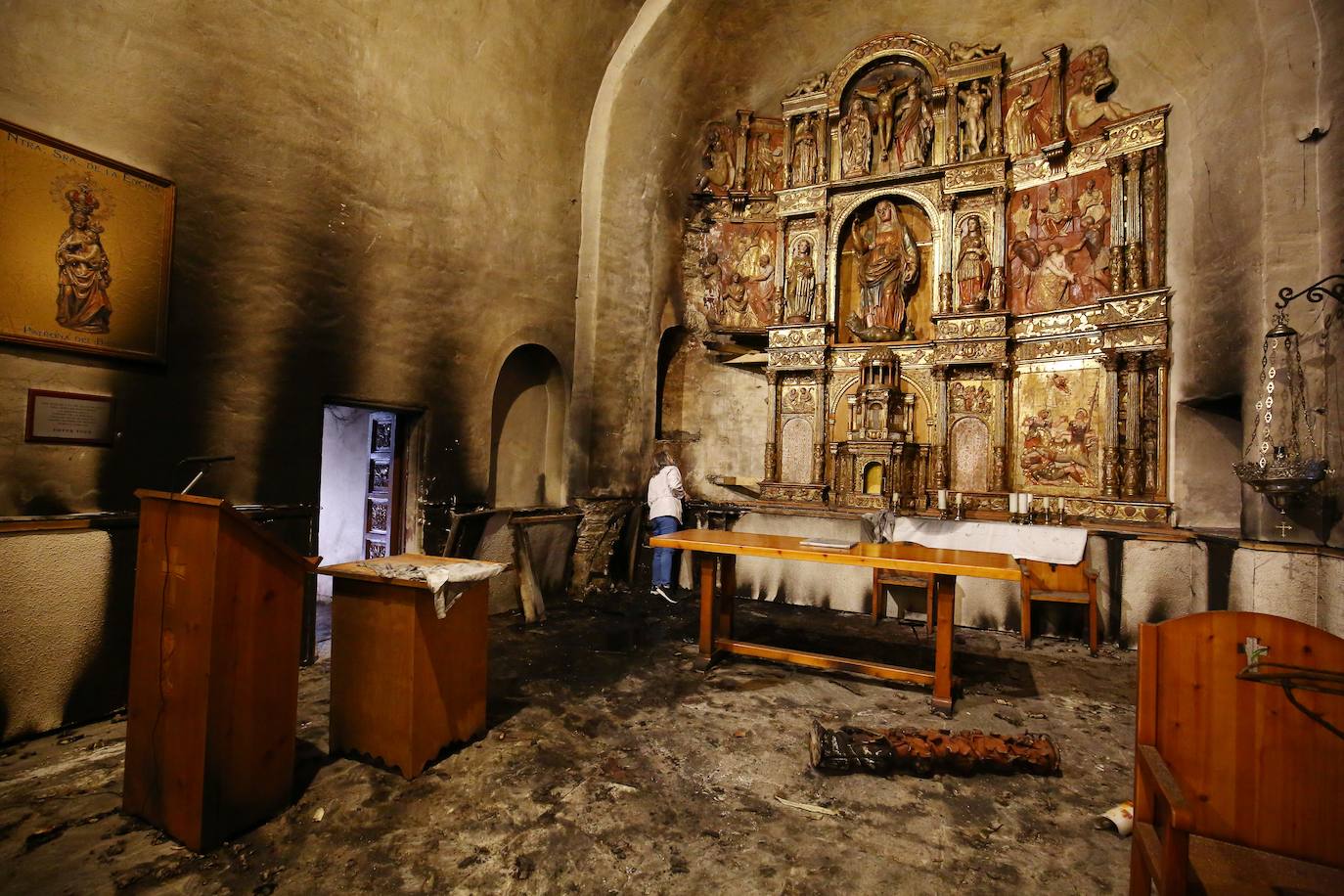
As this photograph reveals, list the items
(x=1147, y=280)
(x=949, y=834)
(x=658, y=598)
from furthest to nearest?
(x=658, y=598) → (x=1147, y=280) → (x=949, y=834)

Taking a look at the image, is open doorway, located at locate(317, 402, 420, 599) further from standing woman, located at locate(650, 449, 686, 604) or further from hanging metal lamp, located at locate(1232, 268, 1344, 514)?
hanging metal lamp, located at locate(1232, 268, 1344, 514)

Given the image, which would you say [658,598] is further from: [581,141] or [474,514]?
[581,141]

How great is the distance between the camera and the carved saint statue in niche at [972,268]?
8.16 meters

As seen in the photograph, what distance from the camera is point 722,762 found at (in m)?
3.46

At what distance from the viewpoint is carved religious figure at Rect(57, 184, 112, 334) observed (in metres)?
3.77

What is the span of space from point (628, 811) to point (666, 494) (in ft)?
16.6

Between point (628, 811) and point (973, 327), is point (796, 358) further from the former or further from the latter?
point (628, 811)

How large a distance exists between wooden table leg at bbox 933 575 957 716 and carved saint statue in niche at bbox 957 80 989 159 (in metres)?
6.63

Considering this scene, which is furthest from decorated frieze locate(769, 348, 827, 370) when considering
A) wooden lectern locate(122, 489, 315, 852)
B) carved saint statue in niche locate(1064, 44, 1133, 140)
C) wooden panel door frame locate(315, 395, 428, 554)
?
wooden lectern locate(122, 489, 315, 852)

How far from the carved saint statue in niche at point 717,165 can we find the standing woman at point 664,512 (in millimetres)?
4553

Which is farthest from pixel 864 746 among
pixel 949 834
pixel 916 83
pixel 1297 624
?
pixel 916 83

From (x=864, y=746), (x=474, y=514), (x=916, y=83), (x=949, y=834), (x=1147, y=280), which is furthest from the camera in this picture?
(x=916, y=83)

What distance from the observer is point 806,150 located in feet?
30.4

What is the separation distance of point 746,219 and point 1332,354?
6.95 m
